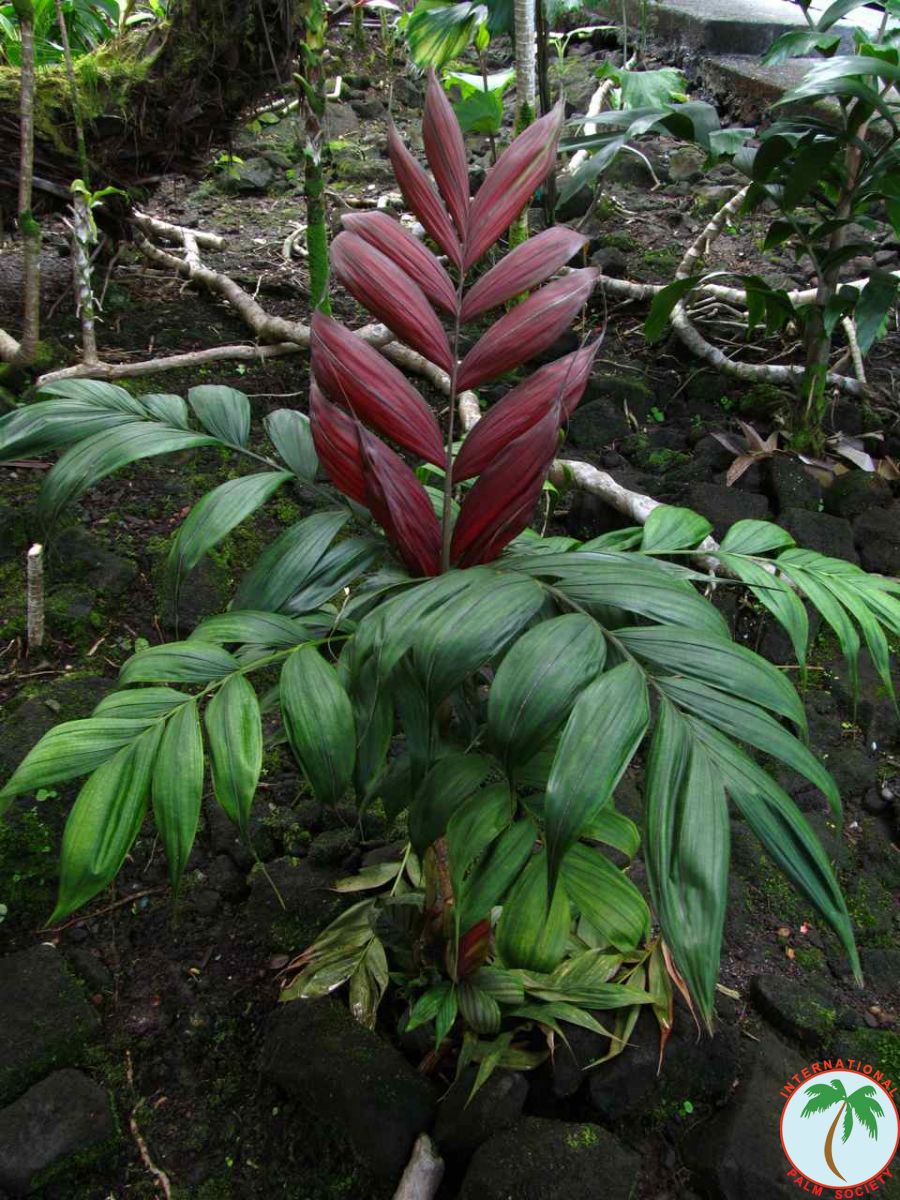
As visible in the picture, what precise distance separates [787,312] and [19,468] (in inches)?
74.4

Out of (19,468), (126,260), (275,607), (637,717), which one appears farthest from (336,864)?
(126,260)

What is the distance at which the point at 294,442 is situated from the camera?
1.15 metres

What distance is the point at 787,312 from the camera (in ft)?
7.77

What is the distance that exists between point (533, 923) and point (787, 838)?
0.99 feet

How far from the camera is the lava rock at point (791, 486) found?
7.68ft

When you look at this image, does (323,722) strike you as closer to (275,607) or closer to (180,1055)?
(275,607)

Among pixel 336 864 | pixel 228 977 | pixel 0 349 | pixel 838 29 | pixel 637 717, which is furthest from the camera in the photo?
pixel 838 29

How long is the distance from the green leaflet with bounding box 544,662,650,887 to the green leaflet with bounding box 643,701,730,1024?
3 centimetres

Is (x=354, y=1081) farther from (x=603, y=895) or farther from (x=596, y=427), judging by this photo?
(x=596, y=427)

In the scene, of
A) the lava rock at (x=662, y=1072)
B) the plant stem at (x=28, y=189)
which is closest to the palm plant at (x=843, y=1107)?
the lava rock at (x=662, y=1072)

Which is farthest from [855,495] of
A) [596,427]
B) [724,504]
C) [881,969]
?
[881,969]

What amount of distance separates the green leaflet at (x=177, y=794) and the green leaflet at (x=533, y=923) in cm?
31

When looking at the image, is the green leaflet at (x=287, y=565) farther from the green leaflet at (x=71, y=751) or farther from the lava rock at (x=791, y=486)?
the lava rock at (x=791, y=486)

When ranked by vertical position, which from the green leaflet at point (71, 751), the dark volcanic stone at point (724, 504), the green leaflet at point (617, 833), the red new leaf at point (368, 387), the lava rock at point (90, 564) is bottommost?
the dark volcanic stone at point (724, 504)
